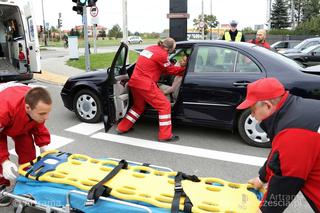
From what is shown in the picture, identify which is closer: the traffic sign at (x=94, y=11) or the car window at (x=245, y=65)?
the car window at (x=245, y=65)

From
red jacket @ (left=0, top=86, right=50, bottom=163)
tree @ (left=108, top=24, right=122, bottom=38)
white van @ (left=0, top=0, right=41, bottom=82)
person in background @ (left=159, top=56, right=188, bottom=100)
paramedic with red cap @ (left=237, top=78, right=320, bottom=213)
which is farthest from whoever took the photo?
tree @ (left=108, top=24, right=122, bottom=38)

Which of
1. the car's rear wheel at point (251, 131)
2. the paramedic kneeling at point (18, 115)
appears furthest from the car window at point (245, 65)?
the paramedic kneeling at point (18, 115)

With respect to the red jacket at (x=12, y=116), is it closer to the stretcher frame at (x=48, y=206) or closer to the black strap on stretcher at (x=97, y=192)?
the stretcher frame at (x=48, y=206)

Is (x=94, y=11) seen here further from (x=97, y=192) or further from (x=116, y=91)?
(x=97, y=192)

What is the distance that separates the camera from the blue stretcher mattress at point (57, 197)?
271 cm

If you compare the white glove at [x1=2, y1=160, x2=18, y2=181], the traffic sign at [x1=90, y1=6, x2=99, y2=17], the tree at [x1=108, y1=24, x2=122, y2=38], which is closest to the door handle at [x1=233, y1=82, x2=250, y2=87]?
the white glove at [x1=2, y1=160, x2=18, y2=181]

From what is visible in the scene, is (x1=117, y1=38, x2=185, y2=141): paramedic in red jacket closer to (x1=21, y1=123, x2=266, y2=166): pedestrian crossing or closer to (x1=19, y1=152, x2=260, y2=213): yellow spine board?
(x1=21, y1=123, x2=266, y2=166): pedestrian crossing

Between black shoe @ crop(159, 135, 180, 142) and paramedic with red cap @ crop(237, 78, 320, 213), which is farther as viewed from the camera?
black shoe @ crop(159, 135, 180, 142)

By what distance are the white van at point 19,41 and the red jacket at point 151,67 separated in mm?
4847

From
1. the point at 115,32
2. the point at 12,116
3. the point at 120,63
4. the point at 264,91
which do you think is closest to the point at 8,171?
the point at 12,116

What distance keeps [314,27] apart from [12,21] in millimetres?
39313

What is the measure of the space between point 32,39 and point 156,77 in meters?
5.42

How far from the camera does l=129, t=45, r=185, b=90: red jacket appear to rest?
5582 millimetres

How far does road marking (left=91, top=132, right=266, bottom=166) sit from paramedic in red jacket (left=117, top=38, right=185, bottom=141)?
25cm
